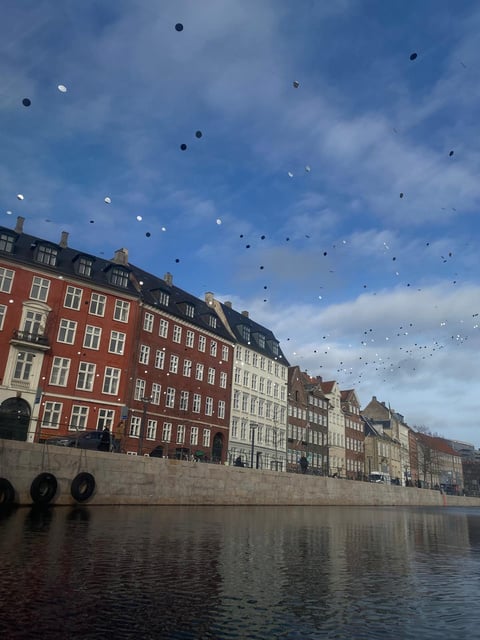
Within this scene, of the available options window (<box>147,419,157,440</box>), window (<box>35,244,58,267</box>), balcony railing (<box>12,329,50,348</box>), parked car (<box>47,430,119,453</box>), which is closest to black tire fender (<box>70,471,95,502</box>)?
parked car (<box>47,430,119,453</box>)

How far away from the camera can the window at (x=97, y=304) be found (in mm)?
45375

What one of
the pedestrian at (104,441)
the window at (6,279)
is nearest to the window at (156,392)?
the window at (6,279)

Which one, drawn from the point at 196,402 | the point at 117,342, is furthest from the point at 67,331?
the point at 196,402

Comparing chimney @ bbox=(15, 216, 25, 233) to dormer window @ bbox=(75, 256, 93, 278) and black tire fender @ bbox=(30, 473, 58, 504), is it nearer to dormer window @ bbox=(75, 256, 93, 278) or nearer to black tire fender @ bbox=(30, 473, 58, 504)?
dormer window @ bbox=(75, 256, 93, 278)

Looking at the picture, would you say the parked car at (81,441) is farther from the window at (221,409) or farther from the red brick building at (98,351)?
the window at (221,409)

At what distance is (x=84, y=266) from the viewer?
4588cm

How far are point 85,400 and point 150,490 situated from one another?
15777 mm

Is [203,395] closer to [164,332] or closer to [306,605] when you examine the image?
[164,332]

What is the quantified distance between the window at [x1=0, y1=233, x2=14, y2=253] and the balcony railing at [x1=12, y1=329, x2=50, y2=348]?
6798mm

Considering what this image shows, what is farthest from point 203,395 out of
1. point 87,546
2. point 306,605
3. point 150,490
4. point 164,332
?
point 306,605

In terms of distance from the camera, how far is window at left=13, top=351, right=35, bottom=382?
1571 inches

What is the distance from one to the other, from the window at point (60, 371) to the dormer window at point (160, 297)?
484 inches

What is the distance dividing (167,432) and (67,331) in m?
13.9

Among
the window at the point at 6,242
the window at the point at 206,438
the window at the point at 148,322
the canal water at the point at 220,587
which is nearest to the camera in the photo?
the canal water at the point at 220,587
